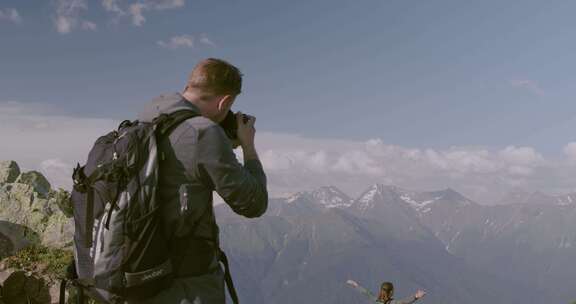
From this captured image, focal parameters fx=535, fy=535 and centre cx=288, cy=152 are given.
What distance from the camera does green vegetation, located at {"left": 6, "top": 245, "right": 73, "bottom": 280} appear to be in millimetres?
13914

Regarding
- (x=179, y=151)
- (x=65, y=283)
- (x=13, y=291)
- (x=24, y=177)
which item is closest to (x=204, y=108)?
(x=179, y=151)

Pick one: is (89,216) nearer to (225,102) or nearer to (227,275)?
(227,275)

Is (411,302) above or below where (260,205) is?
below

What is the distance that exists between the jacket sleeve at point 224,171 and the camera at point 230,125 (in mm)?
495

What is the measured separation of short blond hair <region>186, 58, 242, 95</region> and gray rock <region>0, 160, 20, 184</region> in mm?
22032

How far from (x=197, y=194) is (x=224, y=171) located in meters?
0.28

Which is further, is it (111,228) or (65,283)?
(65,283)

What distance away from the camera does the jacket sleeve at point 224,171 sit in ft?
11.0

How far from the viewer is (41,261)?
48.1ft

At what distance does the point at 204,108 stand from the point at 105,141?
0.71 m

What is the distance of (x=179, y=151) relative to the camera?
345cm

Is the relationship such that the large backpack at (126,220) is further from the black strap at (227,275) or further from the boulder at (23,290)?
the boulder at (23,290)

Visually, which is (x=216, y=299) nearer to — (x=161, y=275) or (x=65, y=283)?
(x=161, y=275)

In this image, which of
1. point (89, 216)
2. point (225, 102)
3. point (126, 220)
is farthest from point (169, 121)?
point (89, 216)
